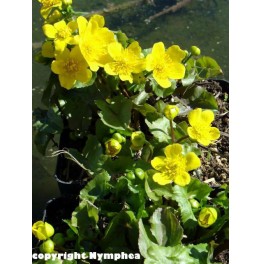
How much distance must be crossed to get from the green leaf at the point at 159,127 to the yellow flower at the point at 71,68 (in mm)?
148

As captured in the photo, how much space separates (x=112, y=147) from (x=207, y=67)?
367 millimetres

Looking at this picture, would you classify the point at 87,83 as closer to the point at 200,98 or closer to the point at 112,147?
the point at 112,147

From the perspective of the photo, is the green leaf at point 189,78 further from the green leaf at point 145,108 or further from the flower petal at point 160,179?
the flower petal at point 160,179

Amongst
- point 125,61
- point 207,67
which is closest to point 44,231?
point 125,61

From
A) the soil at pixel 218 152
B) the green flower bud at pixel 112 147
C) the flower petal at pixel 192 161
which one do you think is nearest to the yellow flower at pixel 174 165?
the flower petal at pixel 192 161

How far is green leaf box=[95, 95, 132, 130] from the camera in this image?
4.00 ft

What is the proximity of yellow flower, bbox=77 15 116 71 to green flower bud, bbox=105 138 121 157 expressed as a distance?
0.48 ft

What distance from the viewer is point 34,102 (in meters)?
1.72

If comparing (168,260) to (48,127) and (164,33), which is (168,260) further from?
(164,33)

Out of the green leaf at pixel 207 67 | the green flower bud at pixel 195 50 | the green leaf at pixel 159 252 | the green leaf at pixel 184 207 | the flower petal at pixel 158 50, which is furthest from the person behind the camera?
the green leaf at pixel 207 67

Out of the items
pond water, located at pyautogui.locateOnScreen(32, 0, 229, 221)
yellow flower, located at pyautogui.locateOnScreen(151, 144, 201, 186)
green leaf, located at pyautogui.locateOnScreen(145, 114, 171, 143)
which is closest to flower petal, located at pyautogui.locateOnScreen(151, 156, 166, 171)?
yellow flower, located at pyautogui.locateOnScreen(151, 144, 201, 186)

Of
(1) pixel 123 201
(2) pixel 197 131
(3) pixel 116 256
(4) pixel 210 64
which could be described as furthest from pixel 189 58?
(3) pixel 116 256

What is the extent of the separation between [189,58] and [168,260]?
1.77 ft

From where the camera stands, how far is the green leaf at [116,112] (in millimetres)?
1218
